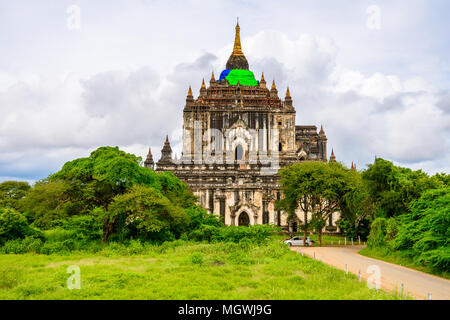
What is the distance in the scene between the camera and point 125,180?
3027 cm

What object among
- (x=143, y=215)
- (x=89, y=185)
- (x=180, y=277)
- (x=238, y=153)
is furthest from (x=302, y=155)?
(x=180, y=277)

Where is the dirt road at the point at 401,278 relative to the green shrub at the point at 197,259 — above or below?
below

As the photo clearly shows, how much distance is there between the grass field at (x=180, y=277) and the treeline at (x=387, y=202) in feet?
22.0

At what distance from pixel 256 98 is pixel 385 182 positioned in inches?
1454

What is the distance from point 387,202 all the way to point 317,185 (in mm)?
7544

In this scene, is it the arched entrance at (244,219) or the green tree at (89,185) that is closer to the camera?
the green tree at (89,185)

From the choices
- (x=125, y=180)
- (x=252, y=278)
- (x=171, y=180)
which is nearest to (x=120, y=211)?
(x=125, y=180)

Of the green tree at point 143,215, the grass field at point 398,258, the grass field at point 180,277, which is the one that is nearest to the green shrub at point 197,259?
the grass field at point 180,277

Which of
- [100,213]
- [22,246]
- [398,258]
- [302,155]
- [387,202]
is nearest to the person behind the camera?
[398,258]

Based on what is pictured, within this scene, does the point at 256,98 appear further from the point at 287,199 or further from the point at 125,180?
the point at 125,180

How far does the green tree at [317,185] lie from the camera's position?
125 feet

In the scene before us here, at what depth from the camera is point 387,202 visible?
106ft

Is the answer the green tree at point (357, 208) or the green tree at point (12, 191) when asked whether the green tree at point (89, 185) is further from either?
the green tree at point (357, 208)

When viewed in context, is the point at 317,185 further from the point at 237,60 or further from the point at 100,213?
the point at 237,60
